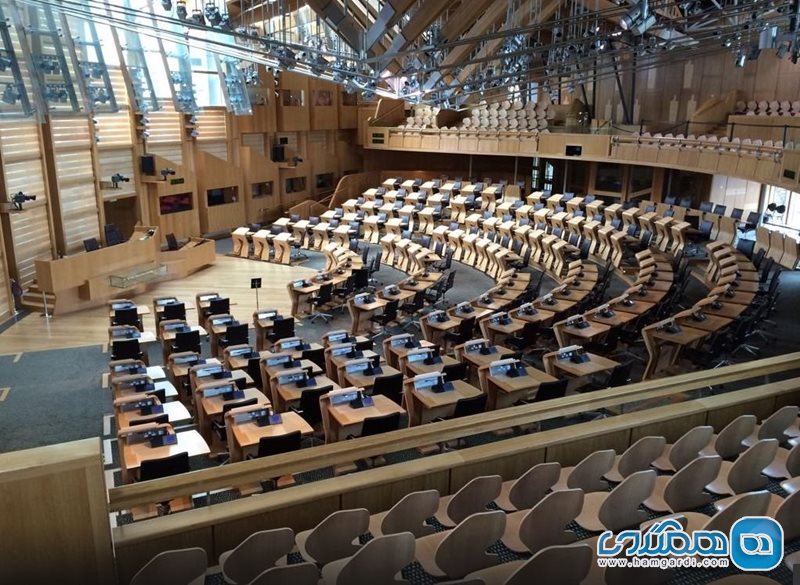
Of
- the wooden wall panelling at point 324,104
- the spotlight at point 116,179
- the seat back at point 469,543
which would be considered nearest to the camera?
the seat back at point 469,543

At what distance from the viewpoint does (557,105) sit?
25953mm

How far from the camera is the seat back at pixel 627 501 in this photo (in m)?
4.52

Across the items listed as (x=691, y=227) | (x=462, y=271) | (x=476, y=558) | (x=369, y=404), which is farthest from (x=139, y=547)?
(x=691, y=227)

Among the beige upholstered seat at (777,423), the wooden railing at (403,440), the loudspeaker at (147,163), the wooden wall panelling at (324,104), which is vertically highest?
the wooden wall panelling at (324,104)

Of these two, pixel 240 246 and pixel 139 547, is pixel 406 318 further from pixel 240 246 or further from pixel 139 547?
pixel 139 547

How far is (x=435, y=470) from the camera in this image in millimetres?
5098

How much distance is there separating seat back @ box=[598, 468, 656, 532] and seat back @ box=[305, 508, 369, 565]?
160cm

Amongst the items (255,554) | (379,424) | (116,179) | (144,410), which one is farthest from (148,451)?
(116,179)

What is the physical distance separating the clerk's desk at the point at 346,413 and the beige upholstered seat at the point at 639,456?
3153mm

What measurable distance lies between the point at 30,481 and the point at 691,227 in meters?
18.1

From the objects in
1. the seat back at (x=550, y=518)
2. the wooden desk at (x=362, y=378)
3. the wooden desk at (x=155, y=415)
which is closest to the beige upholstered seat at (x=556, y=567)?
the seat back at (x=550, y=518)

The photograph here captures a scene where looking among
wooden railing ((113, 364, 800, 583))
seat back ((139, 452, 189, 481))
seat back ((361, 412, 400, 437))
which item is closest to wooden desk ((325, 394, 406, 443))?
seat back ((361, 412, 400, 437))

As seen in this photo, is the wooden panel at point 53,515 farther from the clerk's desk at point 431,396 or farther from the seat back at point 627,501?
the clerk's desk at point 431,396

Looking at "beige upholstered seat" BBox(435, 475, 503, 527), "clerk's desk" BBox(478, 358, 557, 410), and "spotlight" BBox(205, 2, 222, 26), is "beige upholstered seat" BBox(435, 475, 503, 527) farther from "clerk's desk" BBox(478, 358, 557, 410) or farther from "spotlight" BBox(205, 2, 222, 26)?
"spotlight" BBox(205, 2, 222, 26)
